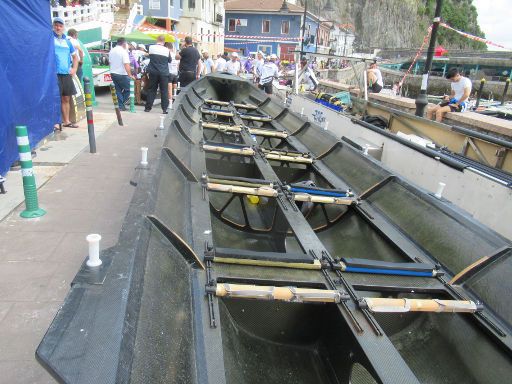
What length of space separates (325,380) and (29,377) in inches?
73.6

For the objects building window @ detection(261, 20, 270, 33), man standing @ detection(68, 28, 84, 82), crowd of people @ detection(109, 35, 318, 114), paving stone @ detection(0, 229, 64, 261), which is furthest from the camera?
building window @ detection(261, 20, 270, 33)

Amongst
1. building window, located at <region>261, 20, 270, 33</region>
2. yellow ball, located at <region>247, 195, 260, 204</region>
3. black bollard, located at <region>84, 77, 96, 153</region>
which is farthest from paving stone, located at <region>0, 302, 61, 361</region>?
building window, located at <region>261, 20, 270, 33</region>

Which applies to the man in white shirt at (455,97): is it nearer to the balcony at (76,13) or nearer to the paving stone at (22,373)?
the paving stone at (22,373)

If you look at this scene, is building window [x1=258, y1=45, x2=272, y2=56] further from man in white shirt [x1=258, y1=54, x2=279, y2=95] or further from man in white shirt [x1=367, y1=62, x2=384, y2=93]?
man in white shirt [x1=367, y1=62, x2=384, y2=93]

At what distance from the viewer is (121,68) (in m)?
10.5

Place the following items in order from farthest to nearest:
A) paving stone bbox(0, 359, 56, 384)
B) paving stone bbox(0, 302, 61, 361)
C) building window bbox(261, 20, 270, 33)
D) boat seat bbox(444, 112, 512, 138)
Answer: building window bbox(261, 20, 270, 33) → boat seat bbox(444, 112, 512, 138) → paving stone bbox(0, 302, 61, 361) → paving stone bbox(0, 359, 56, 384)

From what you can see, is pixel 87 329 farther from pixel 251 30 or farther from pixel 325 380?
pixel 251 30

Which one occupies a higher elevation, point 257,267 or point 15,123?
point 15,123

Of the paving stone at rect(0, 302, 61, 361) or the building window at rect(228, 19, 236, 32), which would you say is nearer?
the paving stone at rect(0, 302, 61, 361)

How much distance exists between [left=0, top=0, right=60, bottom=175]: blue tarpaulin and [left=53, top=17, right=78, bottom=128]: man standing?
Result: 1.68 feet

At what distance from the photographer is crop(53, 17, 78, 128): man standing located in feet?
25.1

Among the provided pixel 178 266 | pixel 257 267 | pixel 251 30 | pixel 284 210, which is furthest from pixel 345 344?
pixel 251 30

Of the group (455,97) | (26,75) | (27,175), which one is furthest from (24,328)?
(455,97)

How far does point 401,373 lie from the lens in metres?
1.96
